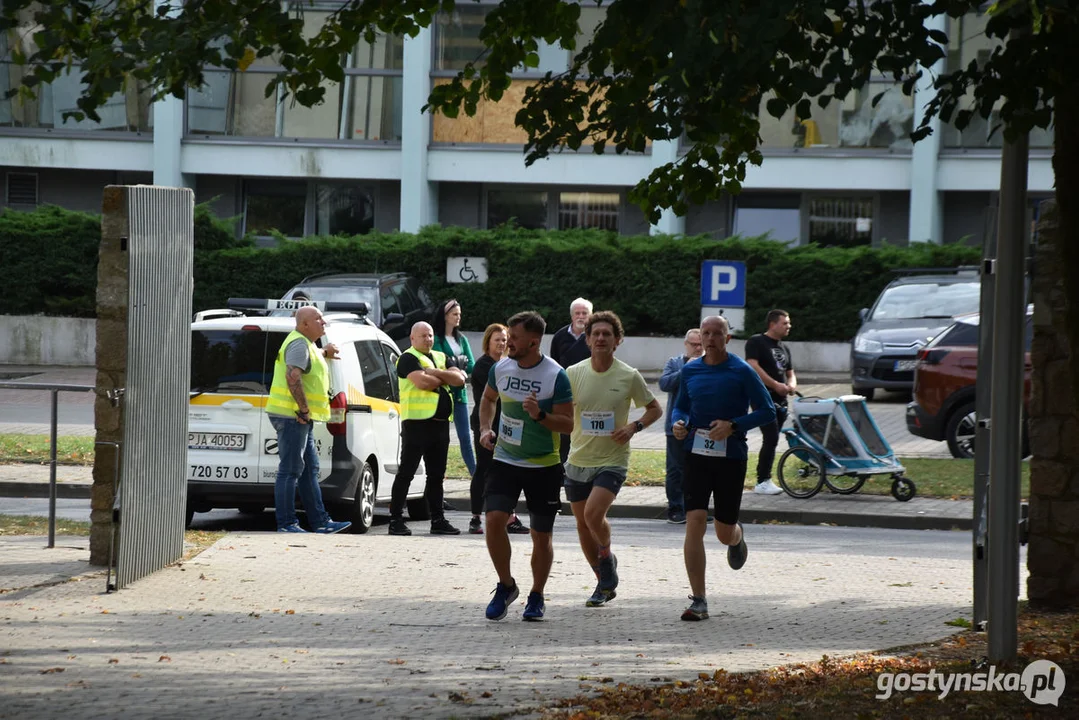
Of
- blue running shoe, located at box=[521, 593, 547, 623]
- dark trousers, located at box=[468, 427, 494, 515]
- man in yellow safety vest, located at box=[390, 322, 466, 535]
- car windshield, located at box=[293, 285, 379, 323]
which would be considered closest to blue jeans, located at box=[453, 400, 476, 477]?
dark trousers, located at box=[468, 427, 494, 515]

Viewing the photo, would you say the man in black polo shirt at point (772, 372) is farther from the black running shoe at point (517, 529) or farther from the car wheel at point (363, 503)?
the car wheel at point (363, 503)

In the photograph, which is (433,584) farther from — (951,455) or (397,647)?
(951,455)

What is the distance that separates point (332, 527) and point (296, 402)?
4.24 feet

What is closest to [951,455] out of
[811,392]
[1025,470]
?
[1025,470]

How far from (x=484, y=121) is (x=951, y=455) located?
19013 mm

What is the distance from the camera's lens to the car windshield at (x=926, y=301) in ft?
83.8

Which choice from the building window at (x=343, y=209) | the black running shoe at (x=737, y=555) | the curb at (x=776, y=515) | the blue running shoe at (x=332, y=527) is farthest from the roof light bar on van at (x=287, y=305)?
the building window at (x=343, y=209)

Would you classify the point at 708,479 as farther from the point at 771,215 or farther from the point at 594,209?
the point at 594,209

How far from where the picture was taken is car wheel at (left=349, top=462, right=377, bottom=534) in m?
12.8

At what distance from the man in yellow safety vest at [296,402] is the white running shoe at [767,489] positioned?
5402 millimetres

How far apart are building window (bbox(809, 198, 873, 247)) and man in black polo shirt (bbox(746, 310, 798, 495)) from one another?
67.3ft

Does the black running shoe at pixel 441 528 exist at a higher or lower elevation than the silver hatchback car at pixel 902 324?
lower

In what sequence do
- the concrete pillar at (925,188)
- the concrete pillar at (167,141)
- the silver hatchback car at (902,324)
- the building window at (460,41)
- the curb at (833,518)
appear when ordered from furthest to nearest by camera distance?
the building window at (460,41) < the concrete pillar at (167,141) < the concrete pillar at (925,188) < the silver hatchback car at (902,324) < the curb at (833,518)

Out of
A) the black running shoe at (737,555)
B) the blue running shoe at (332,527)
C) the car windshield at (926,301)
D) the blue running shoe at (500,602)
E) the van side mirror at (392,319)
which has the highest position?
the car windshield at (926,301)
